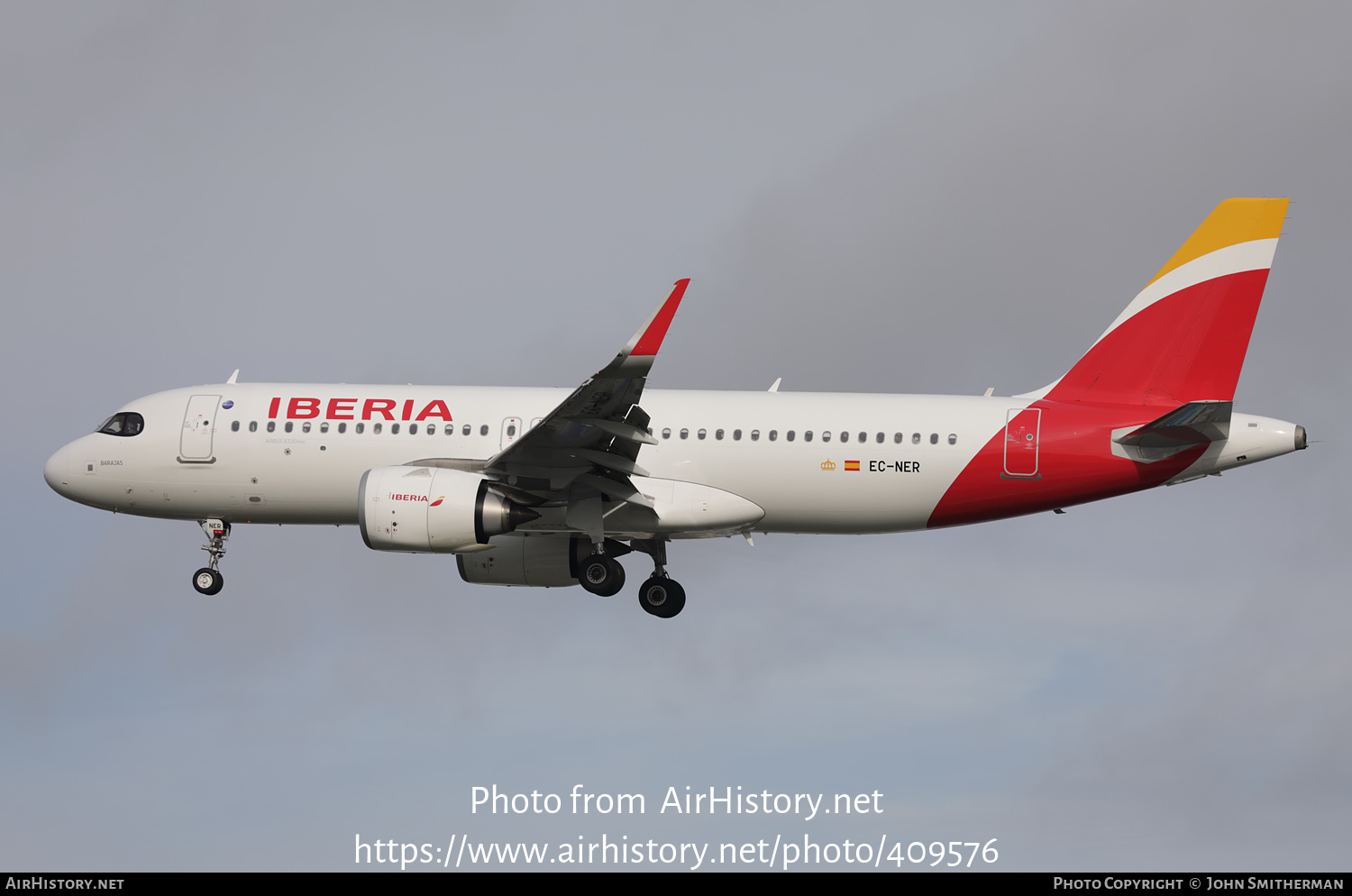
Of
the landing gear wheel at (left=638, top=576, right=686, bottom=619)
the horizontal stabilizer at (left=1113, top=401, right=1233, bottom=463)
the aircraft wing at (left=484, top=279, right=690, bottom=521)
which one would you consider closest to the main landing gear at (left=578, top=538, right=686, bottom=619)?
the landing gear wheel at (left=638, top=576, right=686, bottom=619)

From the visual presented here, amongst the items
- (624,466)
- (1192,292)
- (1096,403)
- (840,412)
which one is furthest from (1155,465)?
(624,466)

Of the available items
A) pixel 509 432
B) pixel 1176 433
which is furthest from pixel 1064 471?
pixel 509 432

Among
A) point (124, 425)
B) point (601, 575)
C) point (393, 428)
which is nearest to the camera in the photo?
point (601, 575)

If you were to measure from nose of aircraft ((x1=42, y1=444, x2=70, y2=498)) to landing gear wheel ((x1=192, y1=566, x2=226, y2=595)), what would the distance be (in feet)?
12.5

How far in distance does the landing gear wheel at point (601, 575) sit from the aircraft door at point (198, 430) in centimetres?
935

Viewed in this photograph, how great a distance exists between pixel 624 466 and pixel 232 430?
9.70 metres

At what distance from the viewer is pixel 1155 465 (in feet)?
97.9

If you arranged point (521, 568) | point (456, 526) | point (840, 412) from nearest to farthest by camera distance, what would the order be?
point (456, 526) < point (840, 412) < point (521, 568)

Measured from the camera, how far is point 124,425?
110 ft

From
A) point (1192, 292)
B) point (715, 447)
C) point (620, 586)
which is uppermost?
point (1192, 292)

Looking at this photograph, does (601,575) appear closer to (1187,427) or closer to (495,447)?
(495,447)

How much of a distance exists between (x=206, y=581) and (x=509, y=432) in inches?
347

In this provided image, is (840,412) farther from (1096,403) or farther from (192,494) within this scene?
(192,494)

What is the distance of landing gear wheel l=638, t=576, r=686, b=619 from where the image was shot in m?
32.8
